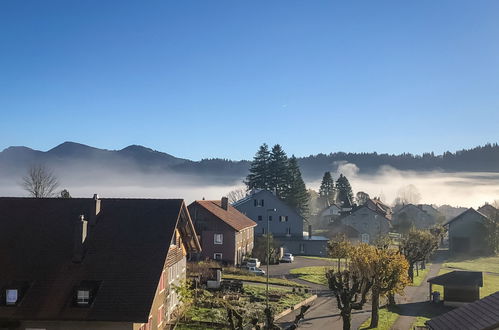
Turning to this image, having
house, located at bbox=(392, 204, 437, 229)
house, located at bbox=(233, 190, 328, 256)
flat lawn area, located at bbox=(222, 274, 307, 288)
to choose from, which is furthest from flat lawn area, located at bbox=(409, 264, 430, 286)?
house, located at bbox=(392, 204, 437, 229)

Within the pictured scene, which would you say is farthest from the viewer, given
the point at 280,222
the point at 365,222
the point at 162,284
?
the point at 365,222

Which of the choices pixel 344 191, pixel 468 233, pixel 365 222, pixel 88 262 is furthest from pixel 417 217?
pixel 88 262

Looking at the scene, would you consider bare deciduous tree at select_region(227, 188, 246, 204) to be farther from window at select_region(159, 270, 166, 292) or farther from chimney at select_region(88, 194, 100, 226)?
window at select_region(159, 270, 166, 292)

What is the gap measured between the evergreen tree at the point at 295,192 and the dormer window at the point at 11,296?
96.6 metres

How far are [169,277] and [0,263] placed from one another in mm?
11945

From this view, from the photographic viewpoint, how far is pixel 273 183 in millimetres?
127250

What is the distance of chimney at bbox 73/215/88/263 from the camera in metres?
32.4

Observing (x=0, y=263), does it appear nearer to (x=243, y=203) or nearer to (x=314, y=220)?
(x=243, y=203)

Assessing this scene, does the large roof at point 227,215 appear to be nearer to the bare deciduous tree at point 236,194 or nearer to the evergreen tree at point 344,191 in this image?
the evergreen tree at point 344,191

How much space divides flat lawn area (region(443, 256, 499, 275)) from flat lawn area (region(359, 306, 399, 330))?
38615 millimetres

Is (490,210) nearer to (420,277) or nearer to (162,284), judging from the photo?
(420,277)

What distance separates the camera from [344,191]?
158000 millimetres

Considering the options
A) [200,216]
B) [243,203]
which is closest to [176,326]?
[200,216]

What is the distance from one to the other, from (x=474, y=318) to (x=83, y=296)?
22.4 m
